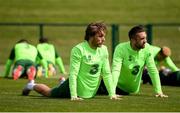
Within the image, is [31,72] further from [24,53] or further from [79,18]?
[79,18]

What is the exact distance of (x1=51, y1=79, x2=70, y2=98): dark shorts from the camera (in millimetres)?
14843

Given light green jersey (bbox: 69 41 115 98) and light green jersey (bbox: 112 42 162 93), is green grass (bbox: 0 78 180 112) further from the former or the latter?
light green jersey (bbox: 112 42 162 93)

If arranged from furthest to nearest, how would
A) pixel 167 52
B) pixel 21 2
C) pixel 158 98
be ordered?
pixel 21 2, pixel 167 52, pixel 158 98

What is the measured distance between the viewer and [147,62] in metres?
15.4

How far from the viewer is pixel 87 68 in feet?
47.7

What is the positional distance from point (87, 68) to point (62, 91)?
2.46 feet

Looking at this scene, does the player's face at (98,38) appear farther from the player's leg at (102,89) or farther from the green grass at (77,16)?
the green grass at (77,16)

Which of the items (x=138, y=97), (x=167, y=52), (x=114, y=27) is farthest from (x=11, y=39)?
(x=138, y=97)

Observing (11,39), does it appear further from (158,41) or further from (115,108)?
(115,108)

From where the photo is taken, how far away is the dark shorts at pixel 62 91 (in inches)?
584

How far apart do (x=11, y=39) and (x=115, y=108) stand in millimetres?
27458

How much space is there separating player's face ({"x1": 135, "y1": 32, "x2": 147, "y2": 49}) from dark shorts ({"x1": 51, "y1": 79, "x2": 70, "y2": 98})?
4.55 ft

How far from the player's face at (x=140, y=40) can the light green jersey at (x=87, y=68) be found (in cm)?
72

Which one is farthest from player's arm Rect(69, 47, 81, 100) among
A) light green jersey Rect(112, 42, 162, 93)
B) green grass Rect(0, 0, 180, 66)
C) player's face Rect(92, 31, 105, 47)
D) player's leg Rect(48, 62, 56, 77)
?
green grass Rect(0, 0, 180, 66)
